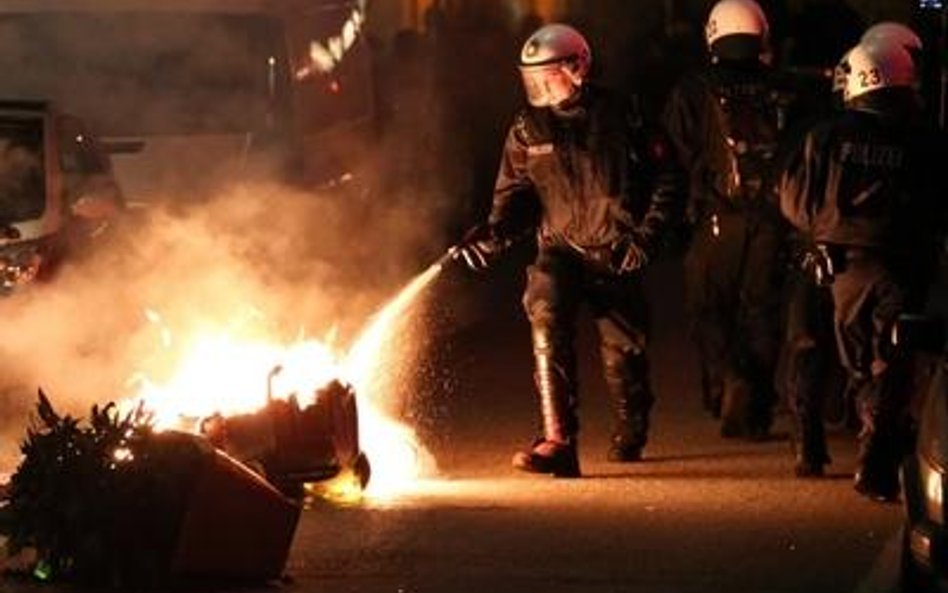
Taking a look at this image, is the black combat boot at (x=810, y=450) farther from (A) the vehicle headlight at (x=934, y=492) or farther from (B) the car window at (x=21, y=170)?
(B) the car window at (x=21, y=170)

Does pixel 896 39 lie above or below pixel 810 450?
above

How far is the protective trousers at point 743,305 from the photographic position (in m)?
11.3

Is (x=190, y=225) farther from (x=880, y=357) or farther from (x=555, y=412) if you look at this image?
(x=880, y=357)

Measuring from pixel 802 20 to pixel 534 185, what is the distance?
1038cm

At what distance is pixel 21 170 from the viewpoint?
12594mm

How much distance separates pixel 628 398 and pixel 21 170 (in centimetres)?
362

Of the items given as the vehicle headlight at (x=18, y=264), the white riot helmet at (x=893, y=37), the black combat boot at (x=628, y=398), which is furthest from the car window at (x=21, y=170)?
the white riot helmet at (x=893, y=37)

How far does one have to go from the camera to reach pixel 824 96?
1169 centimetres

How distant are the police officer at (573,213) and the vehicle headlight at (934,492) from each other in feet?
11.8

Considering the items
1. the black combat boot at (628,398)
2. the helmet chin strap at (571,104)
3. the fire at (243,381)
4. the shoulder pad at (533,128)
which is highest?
the helmet chin strap at (571,104)

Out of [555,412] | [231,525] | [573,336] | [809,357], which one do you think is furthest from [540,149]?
[231,525]

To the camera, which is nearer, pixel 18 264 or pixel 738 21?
pixel 738 21

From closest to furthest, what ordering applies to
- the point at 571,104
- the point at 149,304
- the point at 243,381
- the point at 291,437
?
the point at 291,437, the point at 243,381, the point at 571,104, the point at 149,304

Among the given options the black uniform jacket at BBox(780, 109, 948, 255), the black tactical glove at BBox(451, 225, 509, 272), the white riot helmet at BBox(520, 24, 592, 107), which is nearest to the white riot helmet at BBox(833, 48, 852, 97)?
the black uniform jacket at BBox(780, 109, 948, 255)
